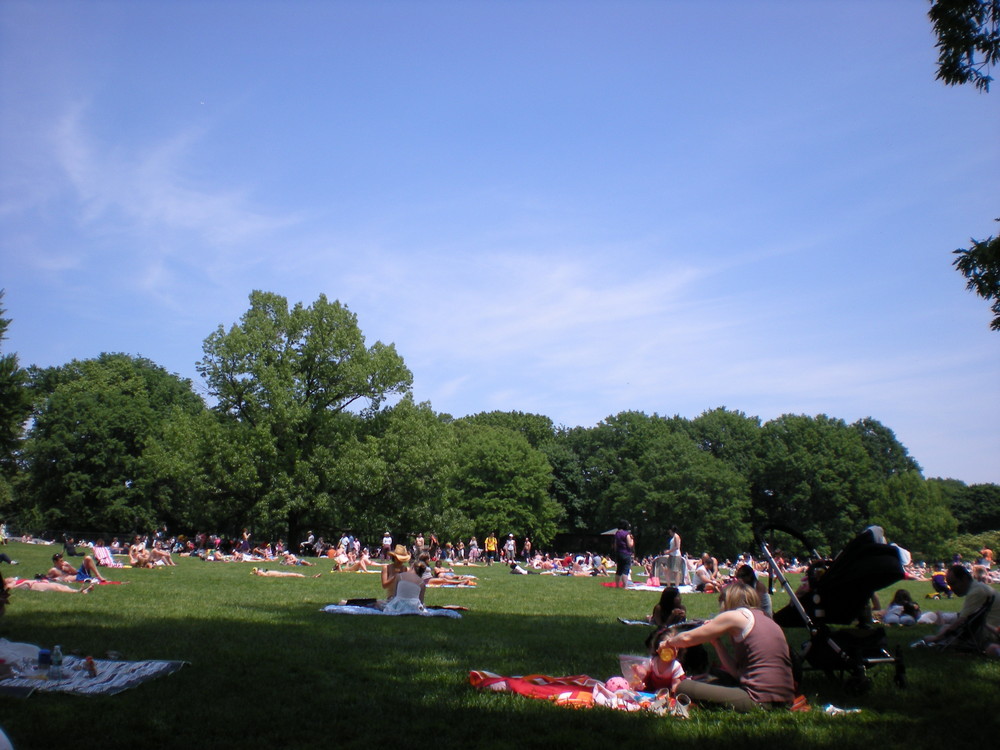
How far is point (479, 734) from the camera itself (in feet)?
17.8

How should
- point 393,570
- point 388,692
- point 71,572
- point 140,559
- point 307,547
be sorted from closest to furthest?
point 388,692 → point 393,570 → point 71,572 → point 140,559 → point 307,547

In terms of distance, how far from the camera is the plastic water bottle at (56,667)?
6688 mm

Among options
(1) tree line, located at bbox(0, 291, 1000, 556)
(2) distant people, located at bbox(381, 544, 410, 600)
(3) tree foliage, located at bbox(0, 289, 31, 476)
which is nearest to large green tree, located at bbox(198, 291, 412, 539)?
(1) tree line, located at bbox(0, 291, 1000, 556)

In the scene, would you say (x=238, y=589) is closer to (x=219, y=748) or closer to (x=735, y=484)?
(x=219, y=748)

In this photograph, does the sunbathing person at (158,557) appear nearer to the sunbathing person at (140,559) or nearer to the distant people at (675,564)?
the sunbathing person at (140,559)

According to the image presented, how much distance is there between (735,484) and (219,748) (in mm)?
64583

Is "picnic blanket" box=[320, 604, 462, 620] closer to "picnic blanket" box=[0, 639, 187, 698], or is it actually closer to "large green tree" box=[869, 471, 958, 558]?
"picnic blanket" box=[0, 639, 187, 698]

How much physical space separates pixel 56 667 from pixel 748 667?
237 inches

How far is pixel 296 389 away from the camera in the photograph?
141ft

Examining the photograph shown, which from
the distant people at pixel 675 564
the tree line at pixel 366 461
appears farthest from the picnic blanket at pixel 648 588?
the tree line at pixel 366 461

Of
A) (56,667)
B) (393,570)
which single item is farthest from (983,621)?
(56,667)

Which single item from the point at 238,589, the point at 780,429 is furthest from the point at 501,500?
the point at 238,589

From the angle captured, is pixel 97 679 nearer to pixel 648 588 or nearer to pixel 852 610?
pixel 852 610

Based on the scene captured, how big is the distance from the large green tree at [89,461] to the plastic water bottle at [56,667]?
49541 mm
